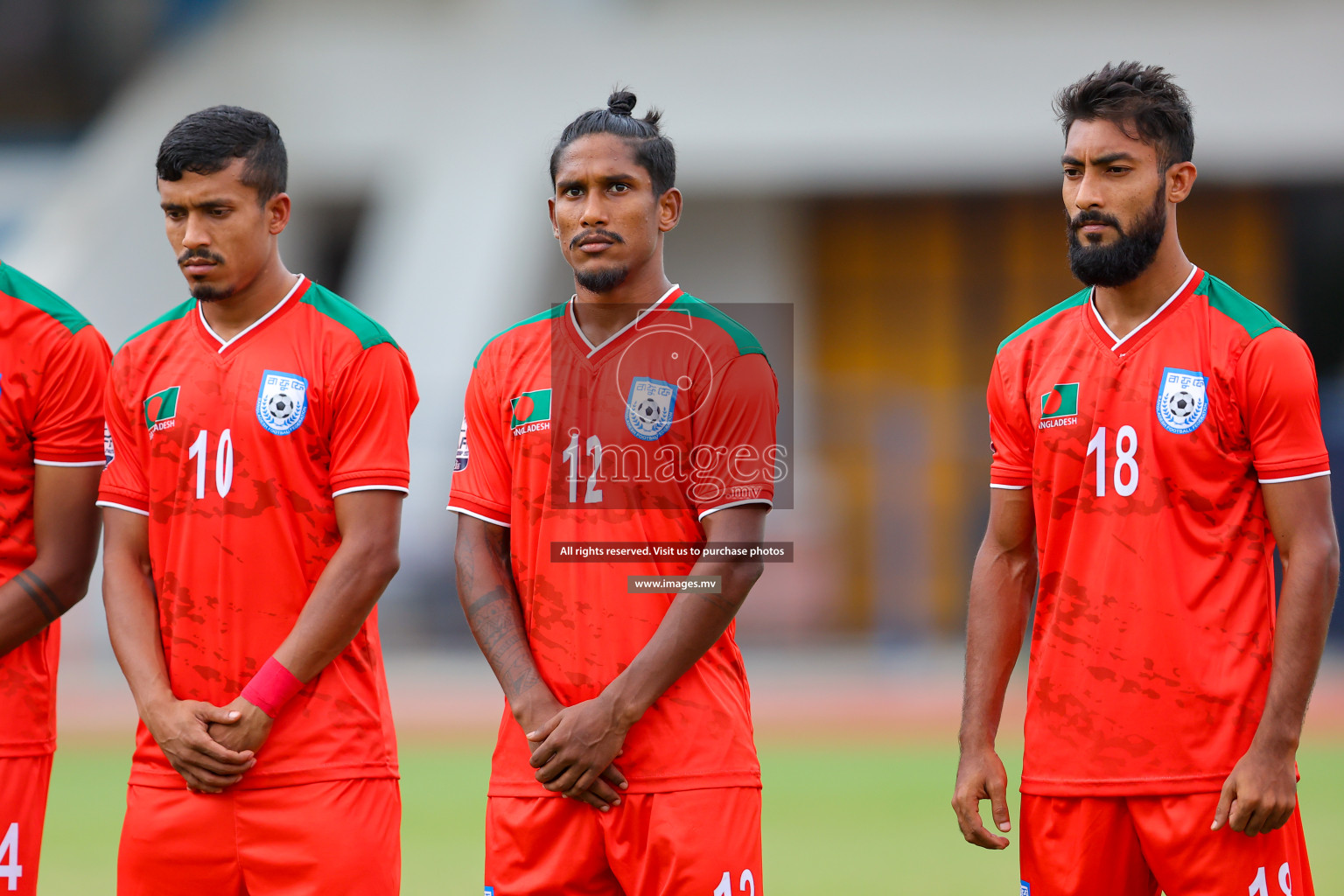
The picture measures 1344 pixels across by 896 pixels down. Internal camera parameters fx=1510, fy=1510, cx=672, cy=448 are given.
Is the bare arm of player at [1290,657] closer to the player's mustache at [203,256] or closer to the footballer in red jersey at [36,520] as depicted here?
the player's mustache at [203,256]

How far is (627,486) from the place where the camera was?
4066 millimetres

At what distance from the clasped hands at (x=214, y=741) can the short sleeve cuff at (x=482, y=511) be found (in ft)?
2.48

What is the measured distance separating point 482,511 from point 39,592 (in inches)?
51.1

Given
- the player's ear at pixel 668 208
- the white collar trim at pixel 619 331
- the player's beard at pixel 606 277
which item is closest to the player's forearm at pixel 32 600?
the white collar trim at pixel 619 331

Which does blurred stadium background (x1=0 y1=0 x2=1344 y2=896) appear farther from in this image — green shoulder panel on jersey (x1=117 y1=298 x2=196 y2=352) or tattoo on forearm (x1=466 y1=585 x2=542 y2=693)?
tattoo on forearm (x1=466 y1=585 x2=542 y2=693)

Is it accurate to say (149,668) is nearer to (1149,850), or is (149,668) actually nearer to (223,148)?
(223,148)

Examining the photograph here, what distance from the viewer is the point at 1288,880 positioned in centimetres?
374

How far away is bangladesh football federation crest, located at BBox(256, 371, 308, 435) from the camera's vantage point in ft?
13.3

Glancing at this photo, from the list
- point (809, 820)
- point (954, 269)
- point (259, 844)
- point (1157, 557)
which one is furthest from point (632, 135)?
point (954, 269)

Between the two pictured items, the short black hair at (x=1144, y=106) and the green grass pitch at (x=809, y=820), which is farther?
the green grass pitch at (x=809, y=820)

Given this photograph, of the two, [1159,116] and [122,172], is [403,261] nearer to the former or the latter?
[122,172]

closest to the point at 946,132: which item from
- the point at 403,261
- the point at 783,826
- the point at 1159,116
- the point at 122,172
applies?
the point at 403,261

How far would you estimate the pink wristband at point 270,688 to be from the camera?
3922 millimetres

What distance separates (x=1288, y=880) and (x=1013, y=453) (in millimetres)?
1282
